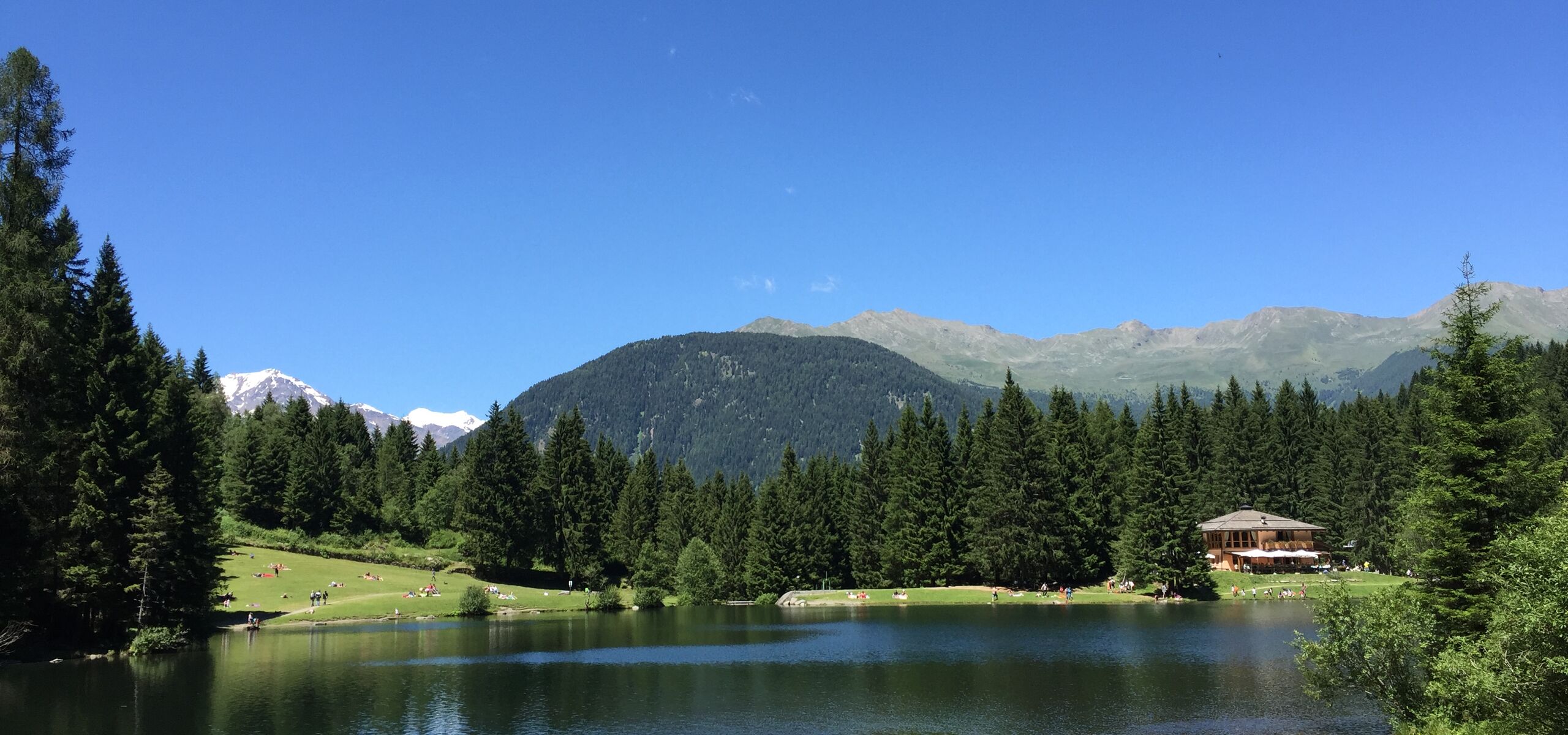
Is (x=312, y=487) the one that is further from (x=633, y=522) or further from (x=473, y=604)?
(x=473, y=604)

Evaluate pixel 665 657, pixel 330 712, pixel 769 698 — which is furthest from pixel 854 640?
pixel 330 712

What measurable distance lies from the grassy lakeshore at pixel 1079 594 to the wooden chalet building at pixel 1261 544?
144 inches

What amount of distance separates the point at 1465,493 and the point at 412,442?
16032cm

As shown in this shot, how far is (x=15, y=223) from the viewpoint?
48.1 metres

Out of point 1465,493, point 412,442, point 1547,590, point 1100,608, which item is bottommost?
point 1100,608

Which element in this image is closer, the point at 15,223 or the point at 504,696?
the point at 504,696

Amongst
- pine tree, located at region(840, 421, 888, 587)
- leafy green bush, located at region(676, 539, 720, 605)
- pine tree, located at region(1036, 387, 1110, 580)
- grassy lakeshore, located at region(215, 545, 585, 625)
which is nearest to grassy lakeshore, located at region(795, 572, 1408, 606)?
pine tree, located at region(1036, 387, 1110, 580)

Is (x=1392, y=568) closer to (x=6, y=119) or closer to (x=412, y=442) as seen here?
(x=6, y=119)

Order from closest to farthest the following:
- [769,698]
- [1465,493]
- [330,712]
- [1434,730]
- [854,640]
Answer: [1434,730] < [1465,493] < [330,712] < [769,698] < [854,640]

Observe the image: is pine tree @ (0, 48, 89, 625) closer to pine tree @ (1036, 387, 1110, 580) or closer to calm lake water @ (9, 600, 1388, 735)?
calm lake water @ (9, 600, 1388, 735)

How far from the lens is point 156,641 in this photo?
55.5 meters

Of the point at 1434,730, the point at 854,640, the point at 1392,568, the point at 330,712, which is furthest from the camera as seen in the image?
the point at 1392,568

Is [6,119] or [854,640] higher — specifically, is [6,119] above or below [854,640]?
above

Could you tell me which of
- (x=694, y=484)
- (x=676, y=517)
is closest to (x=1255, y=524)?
(x=676, y=517)
